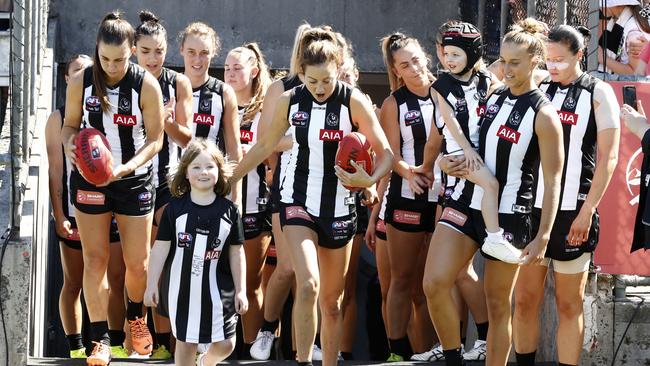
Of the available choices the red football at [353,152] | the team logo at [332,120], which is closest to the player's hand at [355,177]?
the red football at [353,152]

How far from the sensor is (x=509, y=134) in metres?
6.41

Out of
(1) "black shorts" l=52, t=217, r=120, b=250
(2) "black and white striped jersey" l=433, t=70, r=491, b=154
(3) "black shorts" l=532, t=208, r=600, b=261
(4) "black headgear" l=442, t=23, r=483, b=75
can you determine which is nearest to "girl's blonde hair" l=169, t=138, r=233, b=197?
(1) "black shorts" l=52, t=217, r=120, b=250

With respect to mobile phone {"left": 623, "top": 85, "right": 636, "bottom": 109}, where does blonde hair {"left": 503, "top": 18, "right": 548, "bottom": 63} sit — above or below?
above

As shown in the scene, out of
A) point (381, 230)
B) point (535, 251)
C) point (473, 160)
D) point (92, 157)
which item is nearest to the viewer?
point (535, 251)

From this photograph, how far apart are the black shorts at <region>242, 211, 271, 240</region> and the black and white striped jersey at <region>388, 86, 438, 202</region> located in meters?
0.97

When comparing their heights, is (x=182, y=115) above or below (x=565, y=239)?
above

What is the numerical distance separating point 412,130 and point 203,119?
4.70ft

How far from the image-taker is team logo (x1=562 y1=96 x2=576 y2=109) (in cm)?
658

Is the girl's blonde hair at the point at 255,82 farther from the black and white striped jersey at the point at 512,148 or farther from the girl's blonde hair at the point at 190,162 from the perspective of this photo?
the black and white striped jersey at the point at 512,148

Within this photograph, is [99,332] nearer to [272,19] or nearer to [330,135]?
[330,135]

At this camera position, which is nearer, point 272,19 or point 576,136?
point 576,136

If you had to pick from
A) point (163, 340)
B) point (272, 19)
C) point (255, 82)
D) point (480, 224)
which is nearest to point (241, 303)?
point (480, 224)

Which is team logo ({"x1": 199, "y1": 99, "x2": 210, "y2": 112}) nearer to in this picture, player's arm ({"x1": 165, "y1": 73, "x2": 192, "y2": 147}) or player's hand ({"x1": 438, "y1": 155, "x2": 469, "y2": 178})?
player's arm ({"x1": 165, "y1": 73, "x2": 192, "y2": 147})

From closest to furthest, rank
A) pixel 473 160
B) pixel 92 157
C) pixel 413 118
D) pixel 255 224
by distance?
1. pixel 473 160
2. pixel 92 157
3. pixel 413 118
4. pixel 255 224
